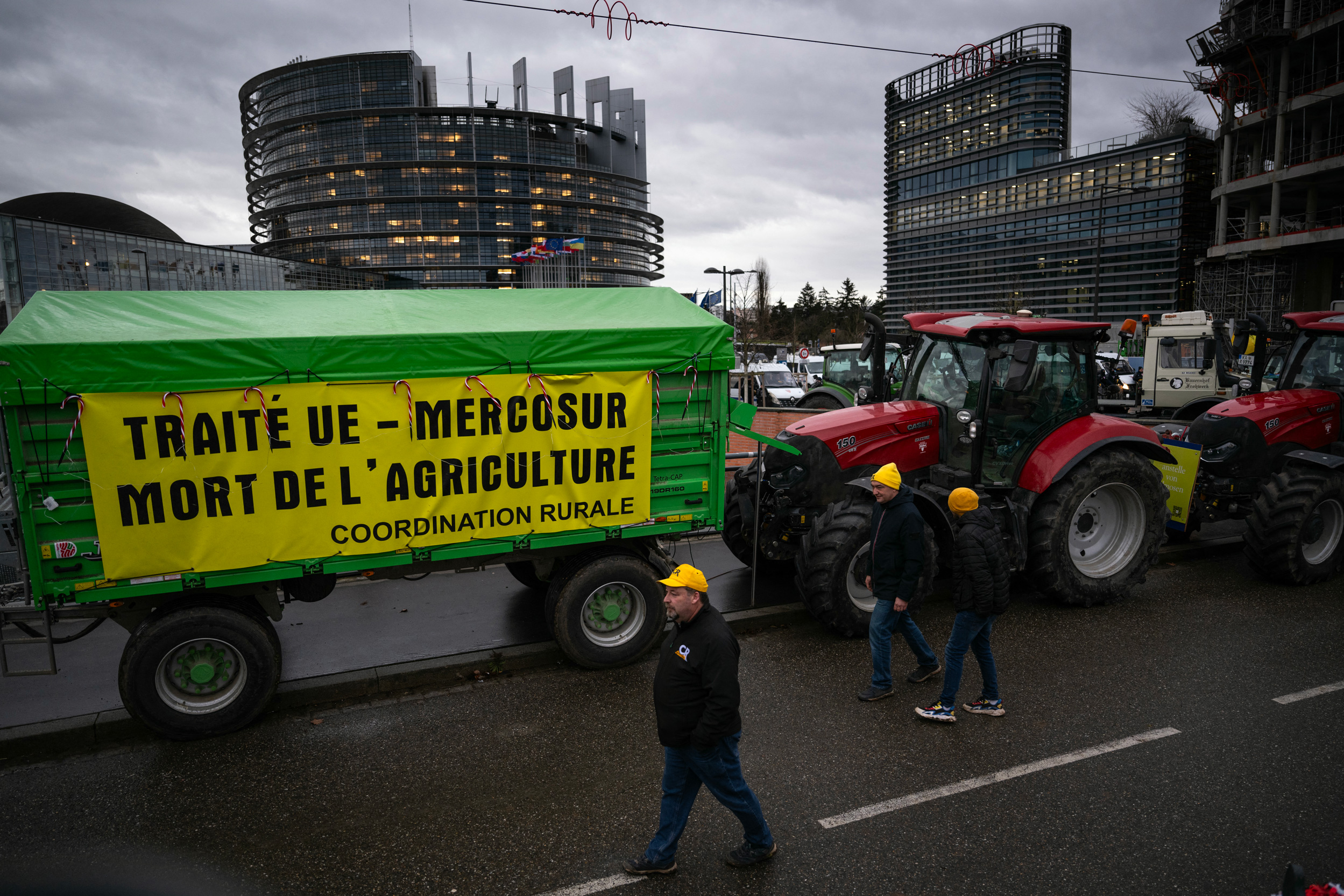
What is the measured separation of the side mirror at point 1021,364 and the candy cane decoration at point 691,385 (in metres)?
2.80

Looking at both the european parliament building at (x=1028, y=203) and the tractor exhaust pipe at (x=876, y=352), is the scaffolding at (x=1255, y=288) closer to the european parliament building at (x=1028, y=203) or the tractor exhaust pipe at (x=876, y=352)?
the european parliament building at (x=1028, y=203)

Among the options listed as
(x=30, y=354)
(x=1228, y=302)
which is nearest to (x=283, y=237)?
(x=1228, y=302)

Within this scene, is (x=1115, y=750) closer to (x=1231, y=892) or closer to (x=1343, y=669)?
(x=1231, y=892)

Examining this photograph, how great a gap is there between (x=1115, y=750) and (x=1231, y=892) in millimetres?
1329

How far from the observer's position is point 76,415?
4641 millimetres

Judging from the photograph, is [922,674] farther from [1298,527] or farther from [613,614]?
[1298,527]

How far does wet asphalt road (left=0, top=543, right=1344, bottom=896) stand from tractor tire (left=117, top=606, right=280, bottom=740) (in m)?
0.19

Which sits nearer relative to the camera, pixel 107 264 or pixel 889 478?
pixel 889 478

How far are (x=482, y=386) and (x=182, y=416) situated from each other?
6.49 ft

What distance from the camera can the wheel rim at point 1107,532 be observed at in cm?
766

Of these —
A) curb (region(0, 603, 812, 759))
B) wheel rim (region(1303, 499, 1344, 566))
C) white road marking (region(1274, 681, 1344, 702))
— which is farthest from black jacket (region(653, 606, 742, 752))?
wheel rim (region(1303, 499, 1344, 566))

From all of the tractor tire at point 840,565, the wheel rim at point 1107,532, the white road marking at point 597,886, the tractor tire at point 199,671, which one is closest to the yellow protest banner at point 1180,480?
the wheel rim at point 1107,532

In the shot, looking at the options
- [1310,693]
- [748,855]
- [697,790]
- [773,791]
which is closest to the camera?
[697,790]

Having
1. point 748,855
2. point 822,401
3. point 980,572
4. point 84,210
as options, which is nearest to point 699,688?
point 748,855
